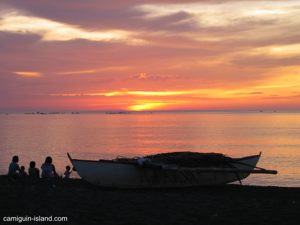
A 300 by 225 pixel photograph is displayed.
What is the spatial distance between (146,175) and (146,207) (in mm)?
5378

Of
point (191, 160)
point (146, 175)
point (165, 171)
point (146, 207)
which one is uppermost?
point (191, 160)

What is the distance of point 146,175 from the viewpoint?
18250 mm

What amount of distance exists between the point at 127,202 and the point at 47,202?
2.63m

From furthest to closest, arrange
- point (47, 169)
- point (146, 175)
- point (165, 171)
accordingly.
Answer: point (165, 171) → point (146, 175) → point (47, 169)

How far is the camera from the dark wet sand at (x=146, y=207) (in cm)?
1116

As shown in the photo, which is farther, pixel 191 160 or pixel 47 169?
pixel 191 160

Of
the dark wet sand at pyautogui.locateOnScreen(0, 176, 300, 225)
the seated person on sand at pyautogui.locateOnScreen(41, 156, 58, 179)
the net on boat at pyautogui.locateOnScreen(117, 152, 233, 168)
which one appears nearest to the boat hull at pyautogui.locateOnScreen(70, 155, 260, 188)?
the net on boat at pyautogui.locateOnScreen(117, 152, 233, 168)

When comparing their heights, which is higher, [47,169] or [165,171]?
[47,169]

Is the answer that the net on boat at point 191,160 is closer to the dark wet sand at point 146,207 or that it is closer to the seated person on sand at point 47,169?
the dark wet sand at point 146,207

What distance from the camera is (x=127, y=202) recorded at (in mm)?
13602

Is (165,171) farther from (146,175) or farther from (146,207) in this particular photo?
(146,207)

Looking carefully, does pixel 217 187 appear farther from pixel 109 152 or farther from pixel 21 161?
pixel 109 152

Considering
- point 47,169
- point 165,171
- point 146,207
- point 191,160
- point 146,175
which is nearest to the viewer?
point 146,207

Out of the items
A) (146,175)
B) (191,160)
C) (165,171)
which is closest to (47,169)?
(146,175)
